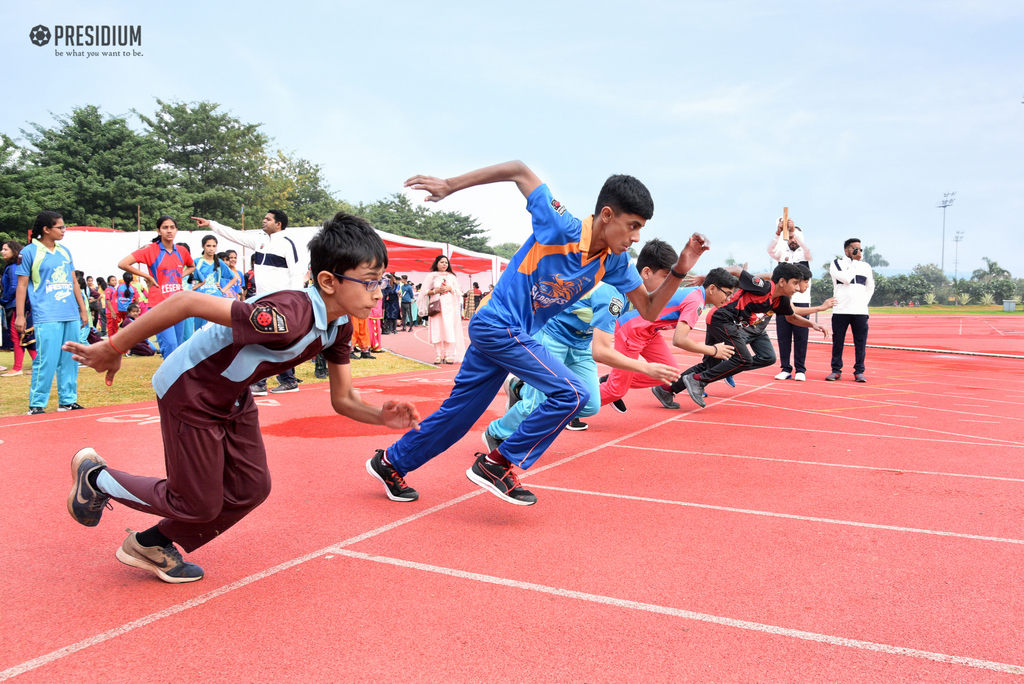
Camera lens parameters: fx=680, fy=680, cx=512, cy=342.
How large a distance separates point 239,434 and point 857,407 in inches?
281

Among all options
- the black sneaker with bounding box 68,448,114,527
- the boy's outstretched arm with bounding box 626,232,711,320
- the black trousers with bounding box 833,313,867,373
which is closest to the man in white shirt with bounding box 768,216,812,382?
the black trousers with bounding box 833,313,867,373

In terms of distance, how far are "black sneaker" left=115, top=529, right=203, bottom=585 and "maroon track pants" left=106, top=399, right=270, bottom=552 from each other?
0.07 meters

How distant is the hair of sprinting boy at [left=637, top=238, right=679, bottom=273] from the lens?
5.83 meters

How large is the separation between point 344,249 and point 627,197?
1.59 metres

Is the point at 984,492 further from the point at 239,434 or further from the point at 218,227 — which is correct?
the point at 218,227

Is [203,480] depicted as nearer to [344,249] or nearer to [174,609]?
[174,609]

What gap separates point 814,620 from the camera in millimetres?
2605

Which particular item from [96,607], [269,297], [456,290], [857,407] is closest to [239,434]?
[269,297]

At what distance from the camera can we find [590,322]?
5297mm

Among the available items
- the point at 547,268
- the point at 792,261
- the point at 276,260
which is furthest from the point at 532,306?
the point at 792,261

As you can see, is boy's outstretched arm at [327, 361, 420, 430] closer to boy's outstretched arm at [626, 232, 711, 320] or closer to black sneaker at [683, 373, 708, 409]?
boy's outstretched arm at [626, 232, 711, 320]

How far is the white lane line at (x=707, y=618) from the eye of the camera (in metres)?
2.31

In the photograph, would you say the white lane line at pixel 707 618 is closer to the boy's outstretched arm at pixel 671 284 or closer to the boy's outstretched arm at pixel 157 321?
the boy's outstretched arm at pixel 157 321

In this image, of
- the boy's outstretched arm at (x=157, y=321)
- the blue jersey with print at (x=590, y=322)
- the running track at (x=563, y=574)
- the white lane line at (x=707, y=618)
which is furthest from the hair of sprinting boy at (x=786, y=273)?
the boy's outstretched arm at (x=157, y=321)
